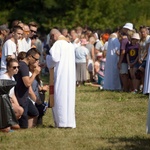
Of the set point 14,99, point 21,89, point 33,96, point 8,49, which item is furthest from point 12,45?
point 14,99

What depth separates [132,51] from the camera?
23.7m

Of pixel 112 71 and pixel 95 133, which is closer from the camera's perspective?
pixel 95 133

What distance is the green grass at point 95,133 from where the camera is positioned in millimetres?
12914

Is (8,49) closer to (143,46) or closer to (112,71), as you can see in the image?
(143,46)

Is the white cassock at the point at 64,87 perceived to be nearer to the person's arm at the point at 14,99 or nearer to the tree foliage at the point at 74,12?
the person's arm at the point at 14,99

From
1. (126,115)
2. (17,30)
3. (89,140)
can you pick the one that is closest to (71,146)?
(89,140)

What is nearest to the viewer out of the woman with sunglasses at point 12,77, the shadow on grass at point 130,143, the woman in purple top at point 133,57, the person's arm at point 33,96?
the shadow on grass at point 130,143

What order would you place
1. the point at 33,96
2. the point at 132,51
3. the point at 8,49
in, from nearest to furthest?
the point at 33,96 < the point at 8,49 < the point at 132,51

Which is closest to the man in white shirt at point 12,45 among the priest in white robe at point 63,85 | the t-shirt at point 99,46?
the priest in white robe at point 63,85

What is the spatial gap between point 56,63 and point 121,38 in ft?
31.9

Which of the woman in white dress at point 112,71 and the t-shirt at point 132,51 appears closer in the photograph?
the t-shirt at point 132,51

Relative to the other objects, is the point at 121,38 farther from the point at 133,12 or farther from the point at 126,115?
the point at 133,12

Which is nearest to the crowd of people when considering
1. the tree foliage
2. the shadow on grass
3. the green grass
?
the green grass

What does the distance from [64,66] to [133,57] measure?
8.97 metres
